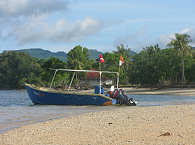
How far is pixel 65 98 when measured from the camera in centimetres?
3192

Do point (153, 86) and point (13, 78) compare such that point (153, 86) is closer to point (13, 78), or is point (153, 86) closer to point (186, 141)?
point (13, 78)

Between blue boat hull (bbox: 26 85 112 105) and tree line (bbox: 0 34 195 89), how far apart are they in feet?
79.6

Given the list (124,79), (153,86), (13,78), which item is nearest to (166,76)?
(153,86)

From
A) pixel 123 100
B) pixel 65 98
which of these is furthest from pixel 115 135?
pixel 65 98

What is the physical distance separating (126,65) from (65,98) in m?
83.0

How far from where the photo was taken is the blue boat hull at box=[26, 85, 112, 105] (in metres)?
30.6

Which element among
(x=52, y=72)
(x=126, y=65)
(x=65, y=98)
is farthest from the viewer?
(x=126, y=65)

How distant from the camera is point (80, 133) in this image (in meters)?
12.9

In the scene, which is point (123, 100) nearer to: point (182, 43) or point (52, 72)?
point (182, 43)

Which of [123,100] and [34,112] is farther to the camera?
[123,100]

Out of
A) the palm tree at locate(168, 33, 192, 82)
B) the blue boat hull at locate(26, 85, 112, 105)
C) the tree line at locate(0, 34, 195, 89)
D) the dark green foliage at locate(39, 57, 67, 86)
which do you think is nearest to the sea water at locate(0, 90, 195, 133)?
the blue boat hull at locate(26, 85, 112, 105)

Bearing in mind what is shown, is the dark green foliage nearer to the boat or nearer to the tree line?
the tree line

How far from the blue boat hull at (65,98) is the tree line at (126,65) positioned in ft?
79.6

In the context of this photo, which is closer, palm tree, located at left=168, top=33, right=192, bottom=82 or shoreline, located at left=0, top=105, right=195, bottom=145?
shoreline, located at left=0, top=105, right=195, bottom=145
